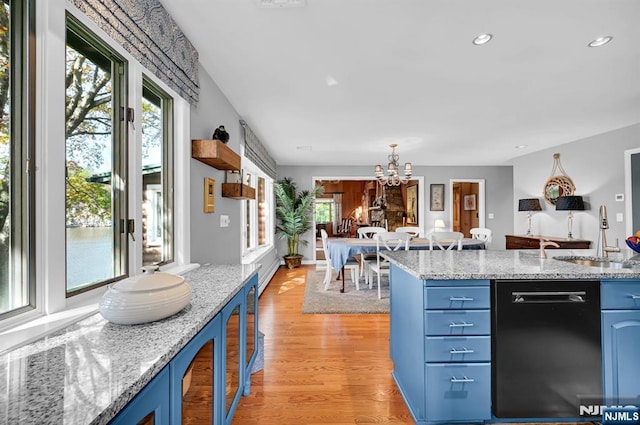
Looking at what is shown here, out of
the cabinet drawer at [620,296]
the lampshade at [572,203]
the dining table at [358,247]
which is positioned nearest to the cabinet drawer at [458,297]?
the cabinet drawer at [620,296]

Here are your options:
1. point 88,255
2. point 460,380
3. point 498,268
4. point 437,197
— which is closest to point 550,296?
point 498,268

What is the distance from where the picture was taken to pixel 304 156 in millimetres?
5742

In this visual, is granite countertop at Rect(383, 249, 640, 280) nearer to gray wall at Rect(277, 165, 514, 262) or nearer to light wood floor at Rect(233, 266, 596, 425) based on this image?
light wood floor at Rect(233, 266, 596, 425)

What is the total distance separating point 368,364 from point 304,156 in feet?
13.8

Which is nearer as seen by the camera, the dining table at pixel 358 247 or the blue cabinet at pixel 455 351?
the blue cabinet at pixel 455 351

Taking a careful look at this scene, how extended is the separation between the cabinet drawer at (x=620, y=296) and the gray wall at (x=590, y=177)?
2.69m

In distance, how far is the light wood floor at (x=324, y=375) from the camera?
1.70 metres

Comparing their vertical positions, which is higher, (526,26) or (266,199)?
(526,26)

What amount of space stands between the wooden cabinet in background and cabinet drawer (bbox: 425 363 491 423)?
3316 mm

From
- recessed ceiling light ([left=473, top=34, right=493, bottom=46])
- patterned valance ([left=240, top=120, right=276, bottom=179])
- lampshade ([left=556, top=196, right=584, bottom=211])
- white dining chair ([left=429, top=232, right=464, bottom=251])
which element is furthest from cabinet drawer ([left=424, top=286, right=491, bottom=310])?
lampshade ([left=556, top=196, right=584, bottom=211])

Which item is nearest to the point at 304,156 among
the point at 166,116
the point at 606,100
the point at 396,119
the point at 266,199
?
the point at 266,199

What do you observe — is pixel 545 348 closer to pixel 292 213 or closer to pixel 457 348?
pixel 457 348

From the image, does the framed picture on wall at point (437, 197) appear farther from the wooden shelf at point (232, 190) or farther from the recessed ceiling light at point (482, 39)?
the wooden shelf at point (232, 190)

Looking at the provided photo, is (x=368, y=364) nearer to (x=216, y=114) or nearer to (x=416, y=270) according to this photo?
(x=416, y=270)
